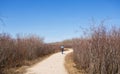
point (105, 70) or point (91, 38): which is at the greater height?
point (91, 38)

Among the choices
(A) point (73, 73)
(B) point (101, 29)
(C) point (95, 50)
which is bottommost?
(A) point (73, 73)

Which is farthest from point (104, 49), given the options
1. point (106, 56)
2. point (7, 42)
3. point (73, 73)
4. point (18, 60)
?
point (18, 60)

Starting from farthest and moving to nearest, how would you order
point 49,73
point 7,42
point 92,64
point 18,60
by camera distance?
point 18,60
point 7,42
point 49,73
point 92,64

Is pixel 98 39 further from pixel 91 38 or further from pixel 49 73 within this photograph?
pixel 49 73

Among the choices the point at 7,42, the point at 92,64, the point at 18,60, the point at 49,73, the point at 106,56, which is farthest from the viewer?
the point at 18,60

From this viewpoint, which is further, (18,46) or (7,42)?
(18,46)

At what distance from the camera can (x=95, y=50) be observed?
13.1 metres

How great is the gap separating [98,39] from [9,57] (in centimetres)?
893

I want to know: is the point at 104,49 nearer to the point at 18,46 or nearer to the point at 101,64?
the point at 101,64

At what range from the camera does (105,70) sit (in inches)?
490

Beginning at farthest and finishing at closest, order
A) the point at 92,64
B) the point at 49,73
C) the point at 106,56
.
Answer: the point at 49,73, the point at 92,64, the point at 106,56

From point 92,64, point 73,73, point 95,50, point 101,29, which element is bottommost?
point 73,73

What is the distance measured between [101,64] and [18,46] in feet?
38.6

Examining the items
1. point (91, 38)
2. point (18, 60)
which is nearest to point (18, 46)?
point (18, 60)
